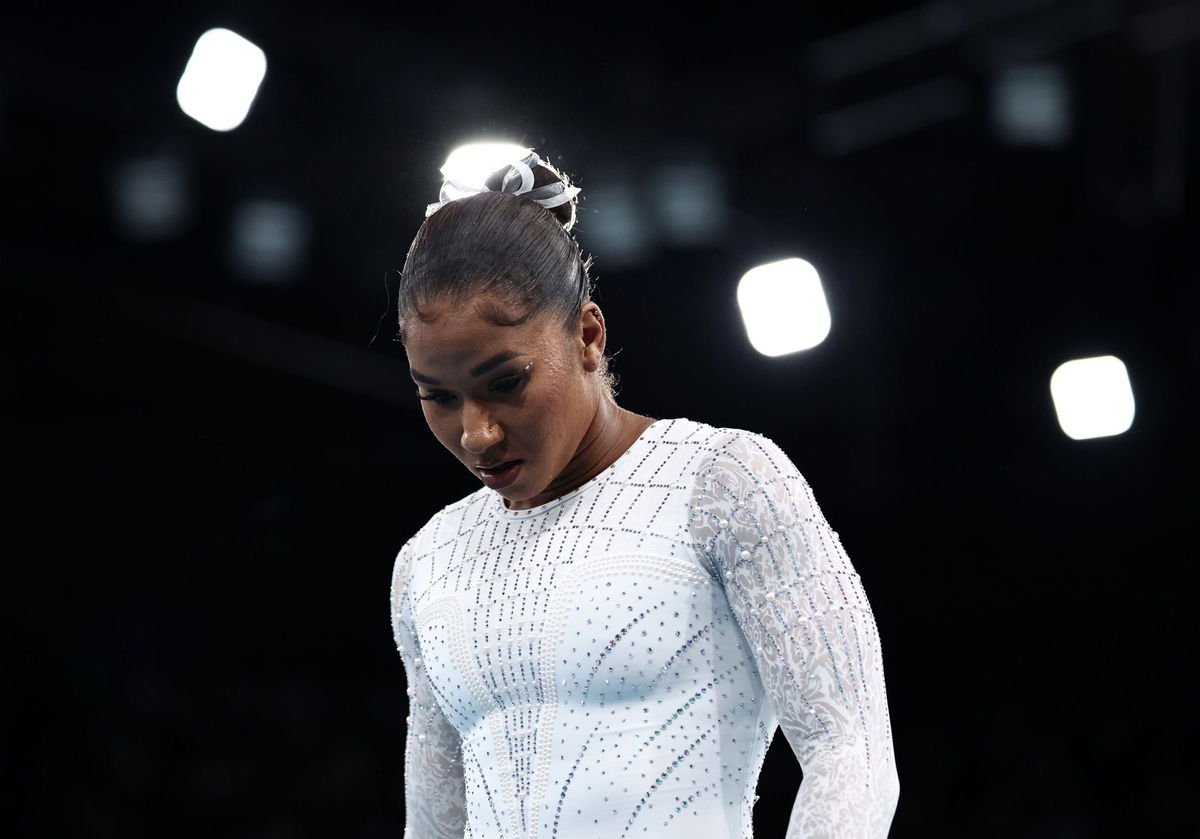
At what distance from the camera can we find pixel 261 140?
2.51 meters

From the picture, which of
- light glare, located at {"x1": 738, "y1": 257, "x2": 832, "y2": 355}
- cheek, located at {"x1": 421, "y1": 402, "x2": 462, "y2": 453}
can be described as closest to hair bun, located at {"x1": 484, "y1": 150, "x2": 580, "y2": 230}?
cheek, located at {"x1": 421, "y1": 402, "x2": 462, "y2": 453}

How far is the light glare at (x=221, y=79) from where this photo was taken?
2367 millimetres

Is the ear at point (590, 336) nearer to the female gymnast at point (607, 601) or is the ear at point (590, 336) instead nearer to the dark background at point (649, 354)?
the female gymnast at point (607, 601)

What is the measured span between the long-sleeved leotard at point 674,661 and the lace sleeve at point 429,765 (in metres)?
0.10

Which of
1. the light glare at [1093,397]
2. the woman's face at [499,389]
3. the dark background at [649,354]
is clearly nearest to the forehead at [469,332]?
the woman's face at [499,389]

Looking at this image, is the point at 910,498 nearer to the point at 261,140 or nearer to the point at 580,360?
the point at 261,140

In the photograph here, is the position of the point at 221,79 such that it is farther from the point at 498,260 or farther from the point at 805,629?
the point at 805,629

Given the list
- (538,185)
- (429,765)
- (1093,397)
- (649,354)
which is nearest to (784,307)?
(649,354)

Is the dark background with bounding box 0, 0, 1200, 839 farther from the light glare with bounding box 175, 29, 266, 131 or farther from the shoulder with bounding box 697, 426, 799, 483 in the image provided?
the shoulder with bounding box 697, 426, 799, 483

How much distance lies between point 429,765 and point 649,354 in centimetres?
134

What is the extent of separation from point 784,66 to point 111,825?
193cm

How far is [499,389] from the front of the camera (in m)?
1.02

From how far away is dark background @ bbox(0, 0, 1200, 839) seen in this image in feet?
8.00

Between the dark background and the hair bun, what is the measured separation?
118 cm
